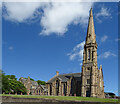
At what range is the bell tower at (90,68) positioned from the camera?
1957 inches

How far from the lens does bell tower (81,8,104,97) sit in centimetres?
4972

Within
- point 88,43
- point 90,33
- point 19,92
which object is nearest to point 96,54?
point 88,43

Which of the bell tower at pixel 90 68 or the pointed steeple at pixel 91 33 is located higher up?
the pointed steeple at pixel 91 33

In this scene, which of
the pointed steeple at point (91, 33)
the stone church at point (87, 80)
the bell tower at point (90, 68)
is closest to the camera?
the bell tower at point (90, 68)

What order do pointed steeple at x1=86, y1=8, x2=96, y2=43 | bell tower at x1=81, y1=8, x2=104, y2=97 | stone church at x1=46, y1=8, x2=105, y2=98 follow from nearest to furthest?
1. bell tower at x1=81, y1=8, x2=104, y2=97
2. stone church at x1=46, y1=8, x2=105, y2=98
3. pointed steeple at x1=86, y1=8, x2=96, y2=43

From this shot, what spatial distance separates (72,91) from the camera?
190 feet

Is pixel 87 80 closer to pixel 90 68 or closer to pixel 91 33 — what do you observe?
pixel 90 68

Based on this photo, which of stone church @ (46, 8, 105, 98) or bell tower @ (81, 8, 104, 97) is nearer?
bell tower @ (81, 8, 104, 97)

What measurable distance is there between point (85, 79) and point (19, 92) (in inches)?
1008

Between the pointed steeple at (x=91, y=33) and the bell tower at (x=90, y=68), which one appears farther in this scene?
the pointed steeple at (x=91, y=33)

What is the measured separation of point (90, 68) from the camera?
52594 mm

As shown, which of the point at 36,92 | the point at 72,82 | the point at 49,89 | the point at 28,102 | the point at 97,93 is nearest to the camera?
the point at 28,102

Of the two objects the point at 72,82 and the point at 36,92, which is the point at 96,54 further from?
the point at 36,92

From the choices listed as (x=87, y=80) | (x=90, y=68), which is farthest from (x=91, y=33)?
(x=87, y=80)
